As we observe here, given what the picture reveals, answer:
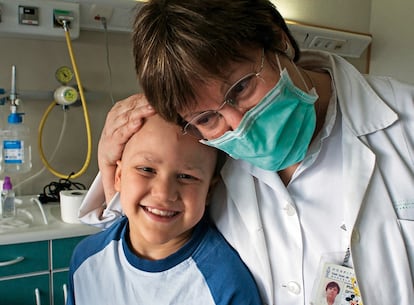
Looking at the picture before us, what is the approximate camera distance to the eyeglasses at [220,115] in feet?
2.82

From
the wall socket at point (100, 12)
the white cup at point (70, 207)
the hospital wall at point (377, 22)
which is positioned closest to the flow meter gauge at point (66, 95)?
the wall socket at point (100, 12)

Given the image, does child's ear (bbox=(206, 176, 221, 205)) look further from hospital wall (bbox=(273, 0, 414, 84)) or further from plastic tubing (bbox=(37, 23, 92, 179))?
hospital wall (bbox=(273, 0, 414, 84))

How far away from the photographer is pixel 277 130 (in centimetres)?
92

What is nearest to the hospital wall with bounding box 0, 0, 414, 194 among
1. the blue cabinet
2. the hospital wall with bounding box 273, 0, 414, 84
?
the hospital wall with bounding box 273, 0, 414, 84

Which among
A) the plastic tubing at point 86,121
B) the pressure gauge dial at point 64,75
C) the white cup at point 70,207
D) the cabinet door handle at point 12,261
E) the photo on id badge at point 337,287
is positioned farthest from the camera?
the pressure gauge dial at point 64,75

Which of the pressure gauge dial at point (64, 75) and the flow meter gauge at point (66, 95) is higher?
the pressure gauge dial at point (64, 75)

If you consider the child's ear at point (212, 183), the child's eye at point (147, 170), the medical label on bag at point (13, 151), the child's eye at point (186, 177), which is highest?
the child's eye at point (147, 170)

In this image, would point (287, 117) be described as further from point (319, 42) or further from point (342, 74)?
point (319, 42)

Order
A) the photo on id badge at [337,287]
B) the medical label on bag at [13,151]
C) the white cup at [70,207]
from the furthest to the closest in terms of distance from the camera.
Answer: the medical label on bag at [13,151]
the white cup at [70,207]
the photo on id badge at [337,287]

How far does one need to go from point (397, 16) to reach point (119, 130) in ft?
8.62

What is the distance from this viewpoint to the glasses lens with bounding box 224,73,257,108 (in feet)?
2.80

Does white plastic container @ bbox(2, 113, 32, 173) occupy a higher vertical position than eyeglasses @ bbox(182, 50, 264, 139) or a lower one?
lower

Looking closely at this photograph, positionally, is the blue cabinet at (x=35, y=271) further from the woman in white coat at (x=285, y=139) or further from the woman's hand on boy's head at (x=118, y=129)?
the woman in white coat at (x=285, y=139)

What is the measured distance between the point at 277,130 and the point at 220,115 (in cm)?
13
